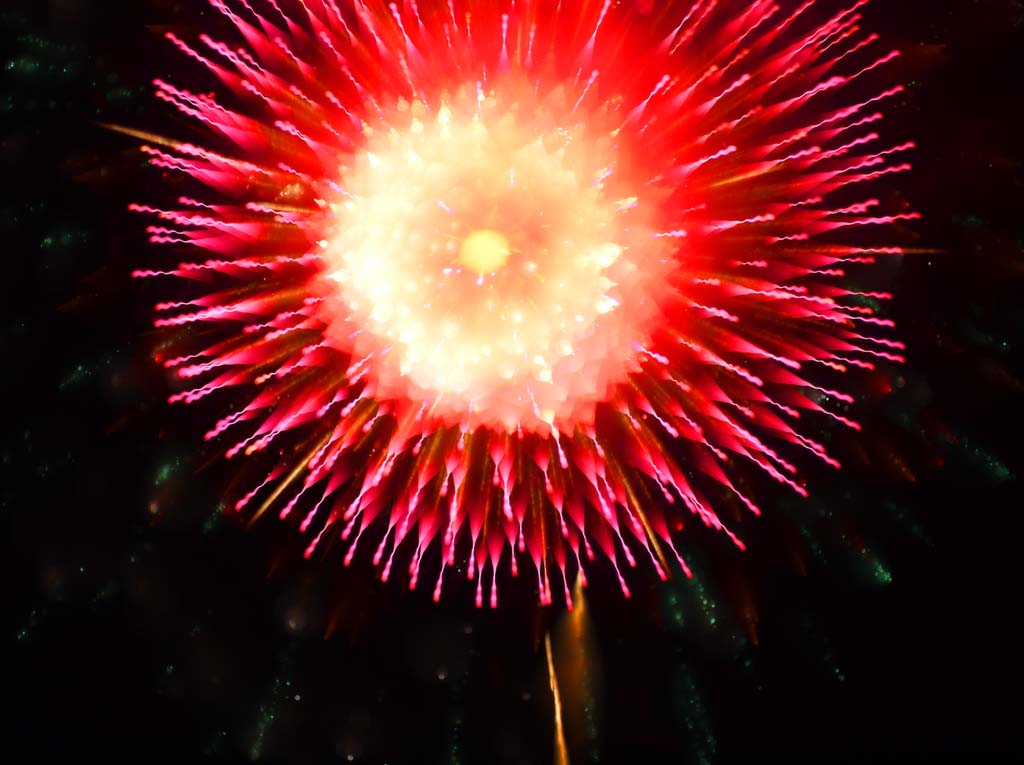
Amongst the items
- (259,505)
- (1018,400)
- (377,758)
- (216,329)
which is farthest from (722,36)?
(377,758)

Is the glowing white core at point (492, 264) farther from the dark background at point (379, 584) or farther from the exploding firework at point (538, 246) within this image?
the dark background at point (379, 584)

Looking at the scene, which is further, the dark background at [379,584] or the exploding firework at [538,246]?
the dark background at [379,584]

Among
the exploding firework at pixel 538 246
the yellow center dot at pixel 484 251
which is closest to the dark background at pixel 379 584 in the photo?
the exploding firework at pixel 538 246

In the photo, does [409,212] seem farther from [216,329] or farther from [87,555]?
[87,555]

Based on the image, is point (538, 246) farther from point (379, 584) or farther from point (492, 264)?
point (379, 584)

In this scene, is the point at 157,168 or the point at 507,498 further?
the point at 157,168

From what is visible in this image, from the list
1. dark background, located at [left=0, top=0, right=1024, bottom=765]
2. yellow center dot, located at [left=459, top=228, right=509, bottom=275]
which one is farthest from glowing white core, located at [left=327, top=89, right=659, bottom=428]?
dark background, located at [left=0, top=0, right=1024, bottom=765]
